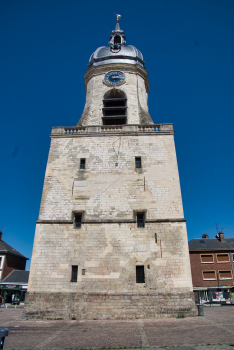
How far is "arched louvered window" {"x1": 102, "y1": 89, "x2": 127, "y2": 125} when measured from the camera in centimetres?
1775

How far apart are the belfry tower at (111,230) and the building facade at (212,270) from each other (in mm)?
15644

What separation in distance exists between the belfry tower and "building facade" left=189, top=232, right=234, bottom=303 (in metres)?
15.6

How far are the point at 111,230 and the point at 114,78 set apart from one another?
485 inches

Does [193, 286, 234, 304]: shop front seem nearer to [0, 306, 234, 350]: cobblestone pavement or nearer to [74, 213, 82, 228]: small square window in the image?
[0, 306, 234, 350]: cobblestone pavement

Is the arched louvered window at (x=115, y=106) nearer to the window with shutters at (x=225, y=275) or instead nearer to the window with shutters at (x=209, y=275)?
the window with shutters at (x=209, y=275)

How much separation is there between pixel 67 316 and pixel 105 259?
290cm

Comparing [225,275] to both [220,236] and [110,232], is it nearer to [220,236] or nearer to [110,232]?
[220,236]

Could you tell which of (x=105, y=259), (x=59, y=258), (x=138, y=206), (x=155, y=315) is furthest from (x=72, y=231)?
(x=155, y=315)

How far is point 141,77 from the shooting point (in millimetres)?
19891

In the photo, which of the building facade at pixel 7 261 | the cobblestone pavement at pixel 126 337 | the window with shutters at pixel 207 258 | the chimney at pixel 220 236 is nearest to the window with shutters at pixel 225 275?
the window with shutters at pixel 207 258

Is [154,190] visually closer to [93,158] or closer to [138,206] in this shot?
[138,206]

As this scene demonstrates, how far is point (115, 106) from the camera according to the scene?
18.7m

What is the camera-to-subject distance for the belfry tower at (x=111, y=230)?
11.0 meters

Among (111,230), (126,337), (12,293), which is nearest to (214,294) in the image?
(111,230)
